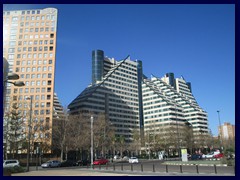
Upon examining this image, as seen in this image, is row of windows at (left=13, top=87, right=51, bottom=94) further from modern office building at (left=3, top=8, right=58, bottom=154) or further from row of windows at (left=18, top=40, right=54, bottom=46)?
row of windows at (left=18, top=40, right=54, bottom=46)

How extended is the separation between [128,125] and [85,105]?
109 feet

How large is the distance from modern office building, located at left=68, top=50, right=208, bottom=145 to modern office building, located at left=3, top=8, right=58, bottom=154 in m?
37.7

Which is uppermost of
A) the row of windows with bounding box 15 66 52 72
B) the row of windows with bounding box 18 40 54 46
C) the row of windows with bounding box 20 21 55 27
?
the row of windows with bounding box 20 21 55 27

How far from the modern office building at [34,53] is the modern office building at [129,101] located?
124 feet

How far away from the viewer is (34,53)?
93250 millimetres

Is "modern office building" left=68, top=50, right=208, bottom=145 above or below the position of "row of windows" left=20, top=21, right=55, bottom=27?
below

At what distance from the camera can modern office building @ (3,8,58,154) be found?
89.2 m

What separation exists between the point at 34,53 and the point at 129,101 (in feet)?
246

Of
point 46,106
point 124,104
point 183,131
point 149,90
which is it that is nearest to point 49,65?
point 46,106

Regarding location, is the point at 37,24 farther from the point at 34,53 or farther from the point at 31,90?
the point at 31,90

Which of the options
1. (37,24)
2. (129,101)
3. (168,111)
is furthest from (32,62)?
(168,111)

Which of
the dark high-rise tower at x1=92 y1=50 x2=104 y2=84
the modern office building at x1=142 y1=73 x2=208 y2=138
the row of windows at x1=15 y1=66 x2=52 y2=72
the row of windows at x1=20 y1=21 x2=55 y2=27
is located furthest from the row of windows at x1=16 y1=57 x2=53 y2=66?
the modern office building at x1=142 y1=73 x2=208 y2=138

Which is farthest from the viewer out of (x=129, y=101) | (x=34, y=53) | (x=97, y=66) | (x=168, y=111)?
(x=97, y=66)

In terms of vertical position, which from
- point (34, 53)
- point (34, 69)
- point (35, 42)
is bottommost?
point (34, 69)
